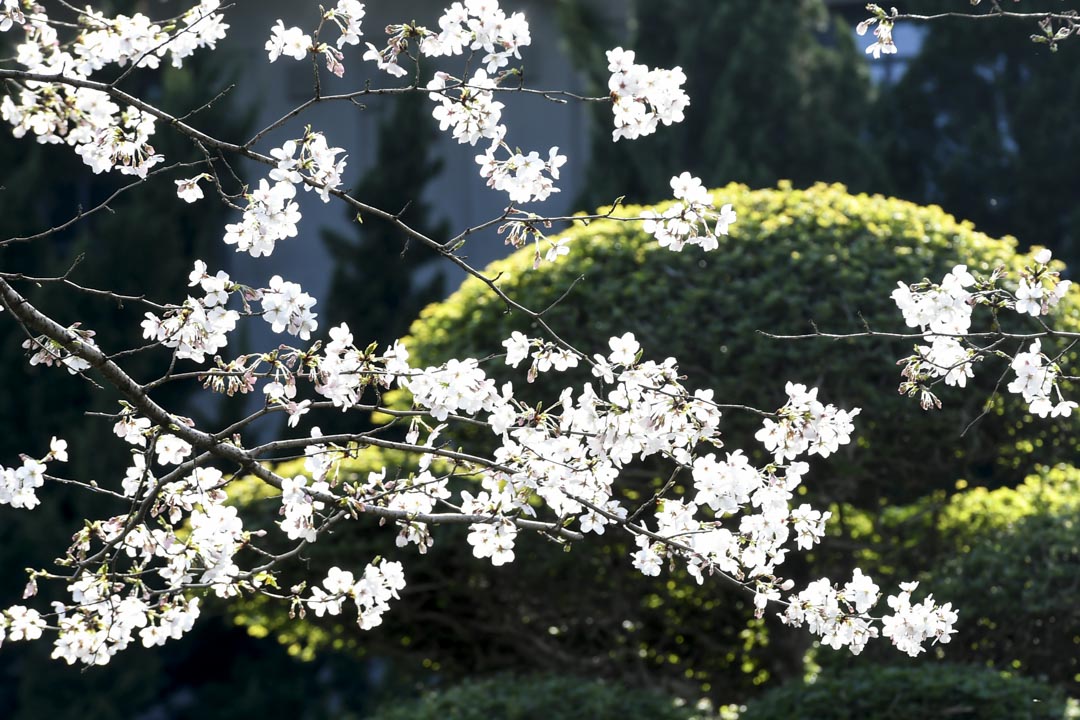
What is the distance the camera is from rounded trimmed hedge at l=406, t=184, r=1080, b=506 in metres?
4.73

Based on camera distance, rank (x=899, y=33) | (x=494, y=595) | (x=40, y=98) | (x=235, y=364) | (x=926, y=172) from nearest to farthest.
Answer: (x=40, y=98) → (x=235, y=364) → (x=494, y=595) → (x=926, y=172) → (x=899, y=33)

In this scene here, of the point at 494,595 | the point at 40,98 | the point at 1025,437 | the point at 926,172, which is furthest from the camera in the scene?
the point at 926,172

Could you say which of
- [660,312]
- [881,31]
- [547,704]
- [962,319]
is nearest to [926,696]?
[547,704]

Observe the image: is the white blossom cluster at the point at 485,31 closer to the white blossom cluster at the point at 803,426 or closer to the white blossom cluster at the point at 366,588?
the white blossom cluster at the point at 803,426

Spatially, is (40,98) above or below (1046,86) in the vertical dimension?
below

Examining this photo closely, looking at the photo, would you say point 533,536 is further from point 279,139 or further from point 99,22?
point 279,139

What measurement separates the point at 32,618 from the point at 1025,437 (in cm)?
345

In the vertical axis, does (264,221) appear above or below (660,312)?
below

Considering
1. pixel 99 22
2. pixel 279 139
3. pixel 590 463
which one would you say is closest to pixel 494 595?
pixel 590 463

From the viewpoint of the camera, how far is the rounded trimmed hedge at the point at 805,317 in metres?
4.73

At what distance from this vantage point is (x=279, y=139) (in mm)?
10234

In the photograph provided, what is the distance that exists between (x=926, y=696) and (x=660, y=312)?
154 centimetres

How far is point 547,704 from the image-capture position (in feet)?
15.5

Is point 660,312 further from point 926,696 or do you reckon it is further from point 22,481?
point 22,481
